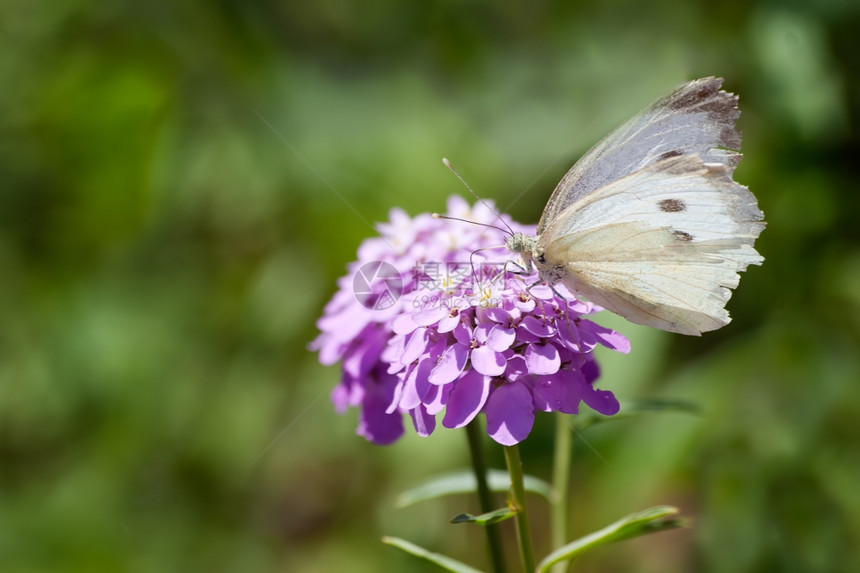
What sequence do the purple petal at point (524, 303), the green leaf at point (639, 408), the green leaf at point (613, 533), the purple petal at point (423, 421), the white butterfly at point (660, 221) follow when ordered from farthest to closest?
the green leaf at point (639, 408) < the white butterfly at point (660, 221) < the purple petal at point (524, 303) < the purple petal at point (423, 421) < the green leaf at point (613, 533)

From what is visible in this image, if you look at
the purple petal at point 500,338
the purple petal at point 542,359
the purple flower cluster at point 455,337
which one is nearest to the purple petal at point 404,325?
the purple flower cluster at point 455,337

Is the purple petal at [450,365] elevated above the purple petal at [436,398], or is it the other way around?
the purple petal at [450,365]

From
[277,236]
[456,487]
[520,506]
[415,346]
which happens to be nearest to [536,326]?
[415,346]

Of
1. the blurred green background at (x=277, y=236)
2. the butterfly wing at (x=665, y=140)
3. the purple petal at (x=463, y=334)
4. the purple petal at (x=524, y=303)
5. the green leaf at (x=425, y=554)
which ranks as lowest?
the green leaf at (x=425, y=554)

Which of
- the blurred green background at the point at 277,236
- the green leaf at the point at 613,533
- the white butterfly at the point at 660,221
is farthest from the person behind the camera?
the blurred green background at the point at 277,236

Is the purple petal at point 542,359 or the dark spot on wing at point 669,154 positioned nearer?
the purple petal at point 542,359

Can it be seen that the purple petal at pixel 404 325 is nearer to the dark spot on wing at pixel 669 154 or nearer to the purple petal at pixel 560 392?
the purple petal at pixel 560 392

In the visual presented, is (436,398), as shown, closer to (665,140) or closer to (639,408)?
(639,408)
